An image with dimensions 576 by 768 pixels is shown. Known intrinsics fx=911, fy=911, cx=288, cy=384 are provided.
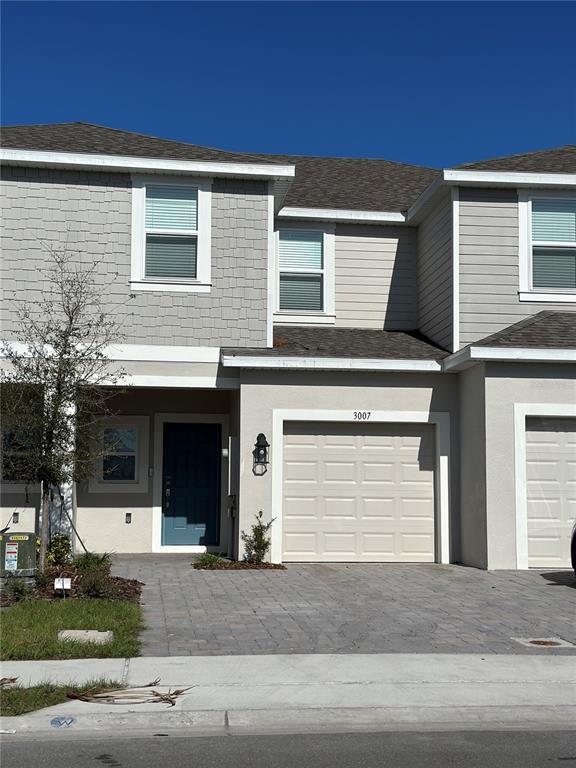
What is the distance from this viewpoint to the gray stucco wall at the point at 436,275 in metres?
15.9

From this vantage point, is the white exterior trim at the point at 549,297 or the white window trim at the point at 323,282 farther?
the white window trim at the point at 323,282

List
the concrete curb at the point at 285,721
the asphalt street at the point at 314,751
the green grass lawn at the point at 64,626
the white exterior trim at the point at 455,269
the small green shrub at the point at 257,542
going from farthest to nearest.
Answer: the white exterior trim at the point at 455,269
the small green shrub at the point at 257,542
the green grass lawn at the point at 64,626
the concrete curb at the point at 285,721
the asphalt street at the point at 314,751

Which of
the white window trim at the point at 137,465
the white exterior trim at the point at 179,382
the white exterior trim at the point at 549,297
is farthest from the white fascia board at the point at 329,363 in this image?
the white window trim at the point at 137,465

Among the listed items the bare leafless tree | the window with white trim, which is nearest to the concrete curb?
the bare leafless tree

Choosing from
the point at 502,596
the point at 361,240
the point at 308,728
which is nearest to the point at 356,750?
the point at 308,728

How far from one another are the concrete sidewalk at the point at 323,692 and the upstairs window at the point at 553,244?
8958 mm

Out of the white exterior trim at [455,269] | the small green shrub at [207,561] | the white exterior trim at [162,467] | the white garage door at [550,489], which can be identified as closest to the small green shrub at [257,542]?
the small green shrub at [207,561]

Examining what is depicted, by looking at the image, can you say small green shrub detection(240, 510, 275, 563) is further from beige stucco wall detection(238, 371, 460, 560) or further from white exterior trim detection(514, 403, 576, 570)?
white exterior trim detection(514, 403, 576, 570)

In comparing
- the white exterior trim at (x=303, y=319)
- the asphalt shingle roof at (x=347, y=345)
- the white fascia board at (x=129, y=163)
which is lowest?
the asphalt shingle roof at (x=347, y=345)

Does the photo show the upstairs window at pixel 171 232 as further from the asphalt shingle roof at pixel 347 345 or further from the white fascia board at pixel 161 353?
A: the asphalt shingle roof at pixel 347 345

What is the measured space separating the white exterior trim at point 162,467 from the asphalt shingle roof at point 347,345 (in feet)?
7.03

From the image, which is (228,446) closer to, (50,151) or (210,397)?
(210,397)

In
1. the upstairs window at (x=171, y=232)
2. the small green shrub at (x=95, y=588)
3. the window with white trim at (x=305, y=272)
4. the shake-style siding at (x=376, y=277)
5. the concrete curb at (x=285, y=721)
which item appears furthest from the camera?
the shake-style siding at (x=376, y=277)

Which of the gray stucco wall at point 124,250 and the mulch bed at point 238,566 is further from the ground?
the gray stucco wall at point 124,250
